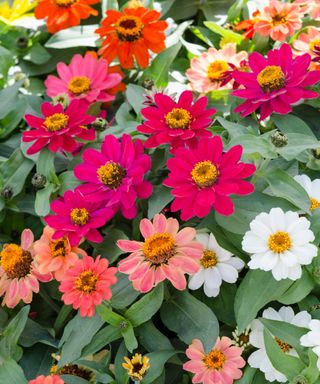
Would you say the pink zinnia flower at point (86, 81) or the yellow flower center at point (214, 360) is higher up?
the pink zinnia flower at point (86, 81)

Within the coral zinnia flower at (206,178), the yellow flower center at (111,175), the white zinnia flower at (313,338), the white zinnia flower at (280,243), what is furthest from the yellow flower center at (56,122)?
the white zinnia flower at (313,338)

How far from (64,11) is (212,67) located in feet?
1.27

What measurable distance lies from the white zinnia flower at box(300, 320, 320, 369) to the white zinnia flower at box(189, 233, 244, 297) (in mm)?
156

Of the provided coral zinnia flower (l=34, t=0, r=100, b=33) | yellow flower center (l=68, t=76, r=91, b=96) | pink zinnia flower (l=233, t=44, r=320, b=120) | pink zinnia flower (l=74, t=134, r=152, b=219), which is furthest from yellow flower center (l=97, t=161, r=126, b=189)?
coral zinnia flower (l=34, t=0, r=100, b=33)

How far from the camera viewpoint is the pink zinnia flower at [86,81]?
133cm

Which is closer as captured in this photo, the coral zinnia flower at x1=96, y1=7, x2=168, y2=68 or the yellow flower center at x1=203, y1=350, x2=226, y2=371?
the yellow flower center at x1=203, y1=350, x2=226, y2=371

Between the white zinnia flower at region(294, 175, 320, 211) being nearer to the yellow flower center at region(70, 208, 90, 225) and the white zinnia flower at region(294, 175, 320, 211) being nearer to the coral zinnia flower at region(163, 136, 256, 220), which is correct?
the coral zinnia flower at region(163, 136, 256, 220)

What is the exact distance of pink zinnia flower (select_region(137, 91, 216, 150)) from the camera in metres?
1.04

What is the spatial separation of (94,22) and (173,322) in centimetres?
95

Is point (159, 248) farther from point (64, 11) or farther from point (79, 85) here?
point (64, 11)

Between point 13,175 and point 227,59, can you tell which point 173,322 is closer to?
point 13,175

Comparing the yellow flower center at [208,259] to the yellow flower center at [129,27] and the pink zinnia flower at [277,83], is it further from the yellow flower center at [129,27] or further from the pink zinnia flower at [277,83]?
the yellow flower center at [129,27]

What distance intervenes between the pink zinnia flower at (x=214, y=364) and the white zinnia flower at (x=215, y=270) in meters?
0.09

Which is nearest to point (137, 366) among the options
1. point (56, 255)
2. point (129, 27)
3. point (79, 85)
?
point (56, 255)
